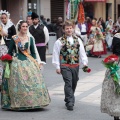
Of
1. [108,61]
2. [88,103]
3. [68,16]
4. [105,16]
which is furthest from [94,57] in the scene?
[105,16]

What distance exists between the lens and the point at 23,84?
816 centimetres

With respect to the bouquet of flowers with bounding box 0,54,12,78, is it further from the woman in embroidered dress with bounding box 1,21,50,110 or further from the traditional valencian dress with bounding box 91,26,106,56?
the traditional valencian dress with bounding box 91,26,106,56

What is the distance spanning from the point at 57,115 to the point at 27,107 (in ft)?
1.82

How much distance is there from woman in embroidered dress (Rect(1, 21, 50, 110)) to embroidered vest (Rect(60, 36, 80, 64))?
1.65 ft

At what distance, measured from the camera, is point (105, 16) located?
112ft

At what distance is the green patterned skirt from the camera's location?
816cm

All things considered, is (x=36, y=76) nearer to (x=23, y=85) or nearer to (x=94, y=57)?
(x=23, y=85)

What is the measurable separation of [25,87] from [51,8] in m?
19.6

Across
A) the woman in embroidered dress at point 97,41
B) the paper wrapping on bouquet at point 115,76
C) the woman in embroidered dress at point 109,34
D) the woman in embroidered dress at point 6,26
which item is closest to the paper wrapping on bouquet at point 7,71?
the paper wrapping on bouquet at point 115,76

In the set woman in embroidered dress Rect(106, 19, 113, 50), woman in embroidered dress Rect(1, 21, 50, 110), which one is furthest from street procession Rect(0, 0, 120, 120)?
woman in embroidered dress Rect(106, 19, 113, 50)

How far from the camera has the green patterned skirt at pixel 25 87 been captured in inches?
321

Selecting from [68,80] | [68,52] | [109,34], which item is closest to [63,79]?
[68,80]

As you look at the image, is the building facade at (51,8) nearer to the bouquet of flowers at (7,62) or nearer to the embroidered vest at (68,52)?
the embroidered vest at (68,52)

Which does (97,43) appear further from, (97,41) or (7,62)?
(7,62)
